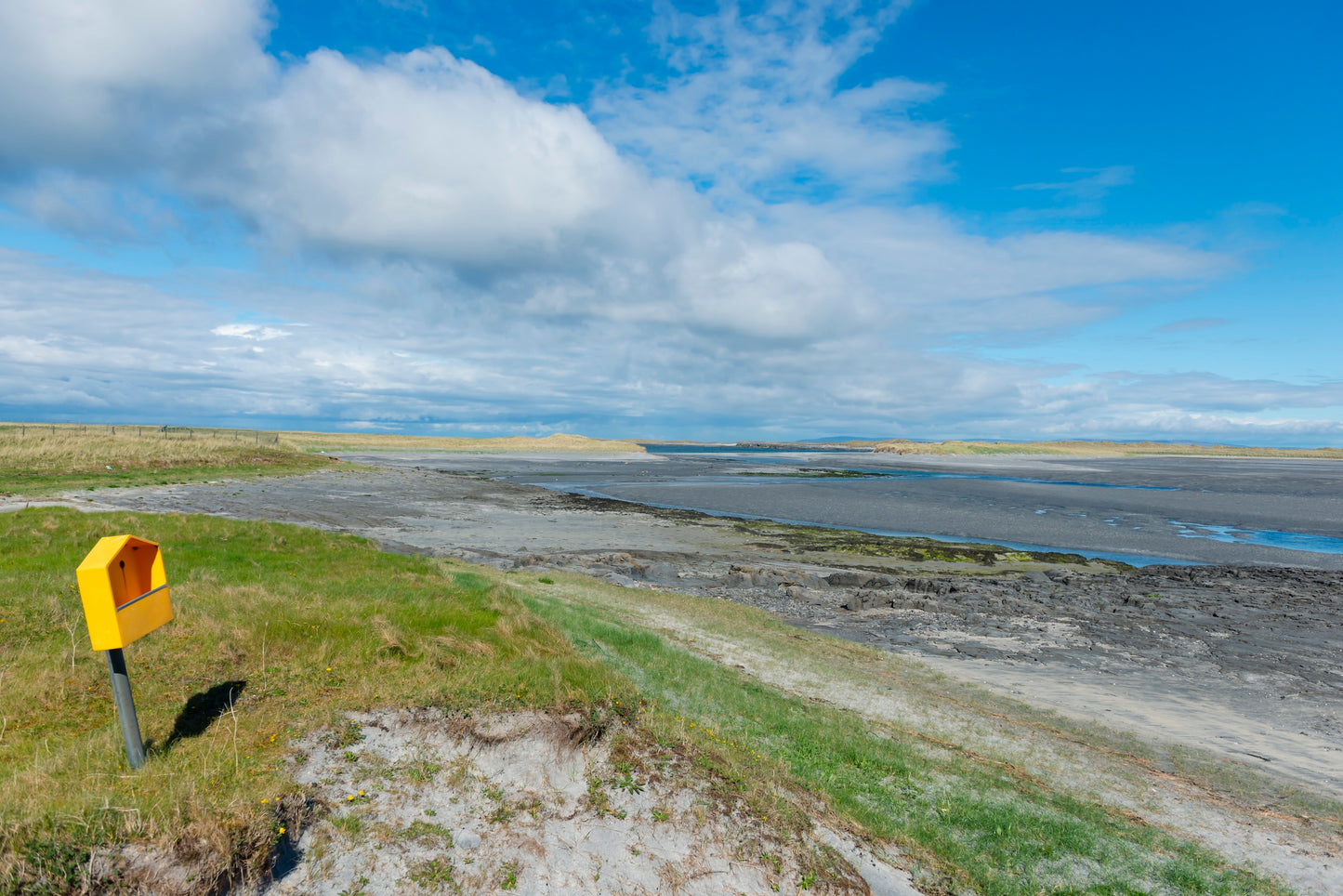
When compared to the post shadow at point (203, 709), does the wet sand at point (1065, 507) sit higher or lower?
lower

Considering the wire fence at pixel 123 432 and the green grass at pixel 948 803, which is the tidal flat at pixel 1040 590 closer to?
the green grass at pixel 948 803

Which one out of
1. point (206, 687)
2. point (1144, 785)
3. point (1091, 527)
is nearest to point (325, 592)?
point (206, 687)

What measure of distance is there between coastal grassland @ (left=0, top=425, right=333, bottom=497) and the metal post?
35.2m

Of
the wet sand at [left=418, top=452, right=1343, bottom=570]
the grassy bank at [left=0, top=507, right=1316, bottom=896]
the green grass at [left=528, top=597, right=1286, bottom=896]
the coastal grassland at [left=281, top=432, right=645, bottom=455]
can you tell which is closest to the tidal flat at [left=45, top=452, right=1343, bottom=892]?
the wet sand at [left=418, top=452, right=1343, bottom=570]

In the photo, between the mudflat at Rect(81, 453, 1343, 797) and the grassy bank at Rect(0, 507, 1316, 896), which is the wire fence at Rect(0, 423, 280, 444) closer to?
the mudflat at Rect(81, 453, 1343, 797)

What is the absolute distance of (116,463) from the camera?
161 ft

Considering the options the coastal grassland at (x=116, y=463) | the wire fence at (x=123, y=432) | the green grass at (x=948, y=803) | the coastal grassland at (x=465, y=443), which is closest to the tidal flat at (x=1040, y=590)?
the green grass at (x=948, y=803)

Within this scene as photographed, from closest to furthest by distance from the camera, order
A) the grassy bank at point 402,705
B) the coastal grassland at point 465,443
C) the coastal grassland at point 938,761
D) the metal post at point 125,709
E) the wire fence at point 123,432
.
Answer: the grassy bank at point 402,705, the metal post at point 125,709, the coastal grassland at point 938,761, the wire fence at point 123,432, the coastal grassland at point 465,443

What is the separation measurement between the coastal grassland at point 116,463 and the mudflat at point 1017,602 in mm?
4987

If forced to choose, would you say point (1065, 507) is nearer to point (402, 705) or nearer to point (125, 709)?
point (402, 705)

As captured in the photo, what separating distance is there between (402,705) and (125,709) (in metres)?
2.38

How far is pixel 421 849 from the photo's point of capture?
5.16 meters

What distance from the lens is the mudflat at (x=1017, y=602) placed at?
13.3m

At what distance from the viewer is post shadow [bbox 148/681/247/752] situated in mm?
6066
